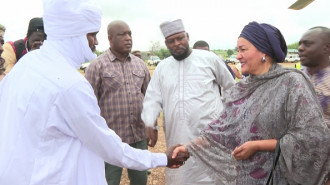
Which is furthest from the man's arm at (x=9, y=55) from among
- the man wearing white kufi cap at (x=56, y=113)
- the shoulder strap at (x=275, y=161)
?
the shoulder strap at (x=275, y=161)

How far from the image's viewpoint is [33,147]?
159 cm

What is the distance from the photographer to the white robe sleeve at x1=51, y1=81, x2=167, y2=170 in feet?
5.21

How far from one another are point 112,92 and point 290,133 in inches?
93.4

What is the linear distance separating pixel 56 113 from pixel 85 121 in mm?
154

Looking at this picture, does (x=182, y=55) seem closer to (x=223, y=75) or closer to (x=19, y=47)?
(x=223, y=75)

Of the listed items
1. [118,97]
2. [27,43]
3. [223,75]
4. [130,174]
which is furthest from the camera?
[130,174]

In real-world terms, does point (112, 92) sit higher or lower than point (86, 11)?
lower

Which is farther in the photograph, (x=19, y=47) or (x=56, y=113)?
(x=19, y=47)

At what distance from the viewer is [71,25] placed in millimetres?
1681

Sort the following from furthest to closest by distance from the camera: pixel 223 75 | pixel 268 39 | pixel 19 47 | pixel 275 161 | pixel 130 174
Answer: pixel 130 174
pixel 19 47
pixel 223 75
pixel 268 39
pixel 275 161

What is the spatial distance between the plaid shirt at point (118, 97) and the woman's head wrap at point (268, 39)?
2.00 m

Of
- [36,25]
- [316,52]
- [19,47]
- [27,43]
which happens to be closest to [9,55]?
[19,47]

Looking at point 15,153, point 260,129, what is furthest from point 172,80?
point 15,153

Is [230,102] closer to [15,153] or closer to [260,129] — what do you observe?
[260,129]
